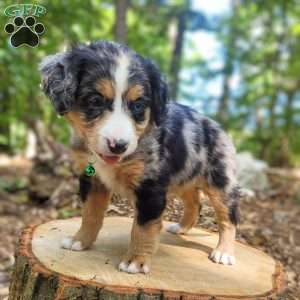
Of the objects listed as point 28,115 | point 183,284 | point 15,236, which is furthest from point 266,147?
point 183,284

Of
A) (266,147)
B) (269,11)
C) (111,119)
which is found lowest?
Result: (266,147)

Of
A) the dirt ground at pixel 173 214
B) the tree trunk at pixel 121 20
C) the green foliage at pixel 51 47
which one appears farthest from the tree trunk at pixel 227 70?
the tree trunk at pixel 121 20

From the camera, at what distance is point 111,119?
292 centimetres

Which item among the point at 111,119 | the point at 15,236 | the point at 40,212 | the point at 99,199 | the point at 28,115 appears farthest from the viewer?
the point at 28,115

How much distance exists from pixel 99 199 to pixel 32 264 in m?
0.68

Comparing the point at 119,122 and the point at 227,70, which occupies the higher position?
the point at 119,122

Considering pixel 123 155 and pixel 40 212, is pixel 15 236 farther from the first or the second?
pixel 123 155

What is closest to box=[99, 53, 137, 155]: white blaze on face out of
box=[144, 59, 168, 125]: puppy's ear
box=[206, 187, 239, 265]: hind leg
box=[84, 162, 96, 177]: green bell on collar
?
box=[144, 59, 168, 125]: puppy's ear

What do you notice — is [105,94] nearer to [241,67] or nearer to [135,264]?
[135,264]

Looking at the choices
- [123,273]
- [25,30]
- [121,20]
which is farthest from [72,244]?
[121,20]

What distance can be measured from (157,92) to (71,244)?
4.15 feet

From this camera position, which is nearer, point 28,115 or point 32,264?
point 32,264

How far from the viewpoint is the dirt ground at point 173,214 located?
4.84m

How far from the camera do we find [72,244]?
3.69 meters
